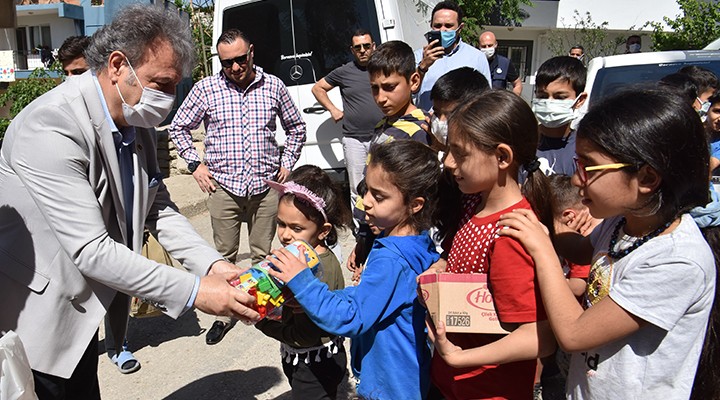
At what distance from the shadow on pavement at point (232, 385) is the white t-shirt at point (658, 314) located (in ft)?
7.41

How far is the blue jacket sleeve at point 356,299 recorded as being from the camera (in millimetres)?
1913

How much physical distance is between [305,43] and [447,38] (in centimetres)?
Result: 183

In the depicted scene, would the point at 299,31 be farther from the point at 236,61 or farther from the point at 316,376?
the point at 316,376

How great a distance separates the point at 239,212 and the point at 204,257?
1966mm

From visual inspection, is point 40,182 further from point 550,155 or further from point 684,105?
point 550,155

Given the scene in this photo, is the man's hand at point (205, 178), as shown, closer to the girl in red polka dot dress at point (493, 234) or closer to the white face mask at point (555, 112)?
the white face mask at point (555, 112)

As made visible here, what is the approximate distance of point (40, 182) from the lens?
204 centimetres

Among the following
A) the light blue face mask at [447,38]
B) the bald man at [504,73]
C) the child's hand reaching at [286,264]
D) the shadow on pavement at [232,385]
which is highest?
the light blue face mask at [447,38]

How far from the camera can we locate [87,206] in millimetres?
2105

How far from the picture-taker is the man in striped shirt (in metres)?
4.48

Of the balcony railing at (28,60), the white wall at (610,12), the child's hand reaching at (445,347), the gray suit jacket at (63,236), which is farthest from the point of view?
the white wall at (610,12)

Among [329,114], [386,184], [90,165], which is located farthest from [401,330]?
[329,114]

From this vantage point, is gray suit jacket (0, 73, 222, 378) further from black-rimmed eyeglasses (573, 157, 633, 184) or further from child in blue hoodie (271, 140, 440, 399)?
black-rimmed eyeglasses (573, 157, 633, 184)

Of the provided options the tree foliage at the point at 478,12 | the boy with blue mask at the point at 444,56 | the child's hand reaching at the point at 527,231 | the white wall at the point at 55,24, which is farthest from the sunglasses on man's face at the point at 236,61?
the white wall at the point at 55,24
